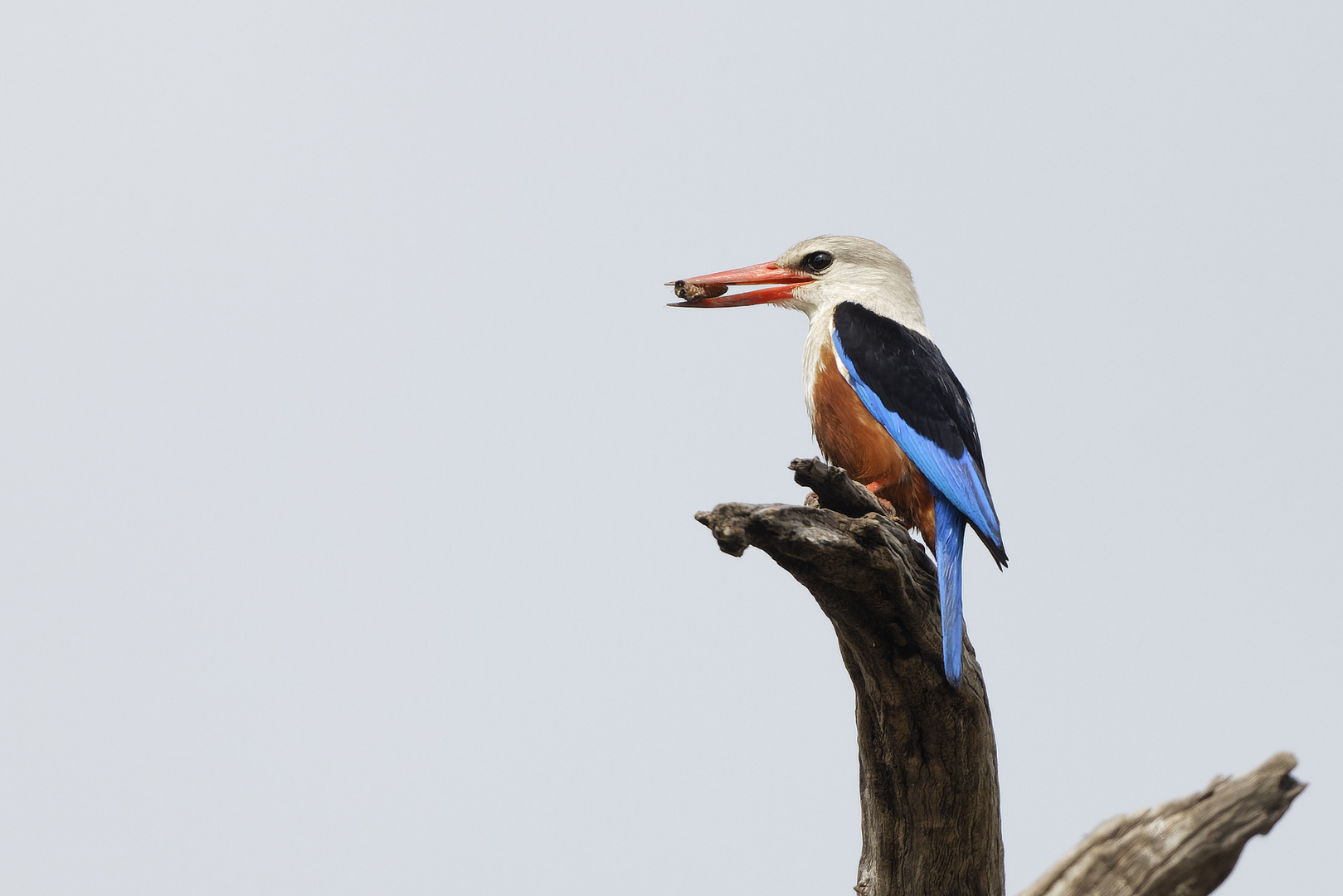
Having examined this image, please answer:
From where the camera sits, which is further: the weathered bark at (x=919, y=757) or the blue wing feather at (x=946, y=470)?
the blue wing feather at (x=946, y=470)

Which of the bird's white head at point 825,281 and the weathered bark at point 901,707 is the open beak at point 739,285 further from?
the weathered bark at point 901,707

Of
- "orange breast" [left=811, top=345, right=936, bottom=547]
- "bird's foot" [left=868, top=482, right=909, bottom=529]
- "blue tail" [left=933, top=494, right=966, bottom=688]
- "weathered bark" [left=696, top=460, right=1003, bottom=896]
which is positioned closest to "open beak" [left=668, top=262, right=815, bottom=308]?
"orange breast" [left=811, top=345, right=936, bottom=547]

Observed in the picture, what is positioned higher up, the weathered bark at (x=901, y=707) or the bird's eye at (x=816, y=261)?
the bird's eye at (x=816, y=261)

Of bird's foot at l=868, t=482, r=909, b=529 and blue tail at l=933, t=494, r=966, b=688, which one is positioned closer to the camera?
blue tail at l=933, t=494, r=966, b=688

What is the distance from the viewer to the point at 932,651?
10.9ft

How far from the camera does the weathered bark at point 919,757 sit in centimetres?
268

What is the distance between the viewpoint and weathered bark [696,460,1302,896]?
2.68 m

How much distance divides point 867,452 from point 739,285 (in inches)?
41.6

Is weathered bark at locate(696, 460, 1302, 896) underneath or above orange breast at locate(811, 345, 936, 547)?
underneath

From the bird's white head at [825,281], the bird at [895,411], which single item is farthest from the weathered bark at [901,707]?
the bird's white head at [825,281]

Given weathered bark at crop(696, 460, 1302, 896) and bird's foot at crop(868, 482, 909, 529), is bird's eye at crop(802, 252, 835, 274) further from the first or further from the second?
weathered bark at crop(696, 460, 1302, 896)

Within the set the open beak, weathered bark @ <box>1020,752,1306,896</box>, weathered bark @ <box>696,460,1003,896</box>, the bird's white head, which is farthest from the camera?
the open beak

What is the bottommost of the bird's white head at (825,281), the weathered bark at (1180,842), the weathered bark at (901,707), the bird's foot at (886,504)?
the weathered bark at (1180,842)

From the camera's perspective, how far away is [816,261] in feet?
14.3
